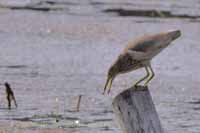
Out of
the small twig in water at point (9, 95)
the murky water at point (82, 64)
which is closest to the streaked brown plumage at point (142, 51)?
the murky water at point (82, 64)

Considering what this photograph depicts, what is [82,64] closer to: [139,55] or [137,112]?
[139,55]

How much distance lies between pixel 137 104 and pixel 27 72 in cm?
587

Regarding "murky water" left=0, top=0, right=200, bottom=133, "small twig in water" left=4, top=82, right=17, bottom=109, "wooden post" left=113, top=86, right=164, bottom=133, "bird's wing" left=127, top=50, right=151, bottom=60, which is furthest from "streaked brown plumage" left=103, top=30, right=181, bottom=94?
"small twig in water" left=4, top=82, right=17, bottom=109

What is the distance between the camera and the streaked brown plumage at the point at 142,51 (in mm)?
7510

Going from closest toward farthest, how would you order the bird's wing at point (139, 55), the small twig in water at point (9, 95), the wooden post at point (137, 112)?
1. the wooden post at point (137, 112)
2. the bird's wing at point (139, 55)
3. the small twig in water at point (9, 95)

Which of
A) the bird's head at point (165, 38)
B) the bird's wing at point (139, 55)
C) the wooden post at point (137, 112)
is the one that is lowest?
the wooden post at point (137, 112)

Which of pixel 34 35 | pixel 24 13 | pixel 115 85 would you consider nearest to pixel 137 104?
pixel 115 85

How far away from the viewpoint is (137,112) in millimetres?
6586

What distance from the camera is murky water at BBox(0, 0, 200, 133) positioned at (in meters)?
9.97

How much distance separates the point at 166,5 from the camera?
63.3 ft

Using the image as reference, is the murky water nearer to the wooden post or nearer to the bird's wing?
the bird's wing

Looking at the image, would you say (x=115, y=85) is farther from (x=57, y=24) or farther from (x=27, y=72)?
(x=57, y=24)

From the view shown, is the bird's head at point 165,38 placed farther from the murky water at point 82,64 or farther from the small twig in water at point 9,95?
the small twig in water at point 9,95

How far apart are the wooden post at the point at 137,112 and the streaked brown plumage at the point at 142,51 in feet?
2.63
